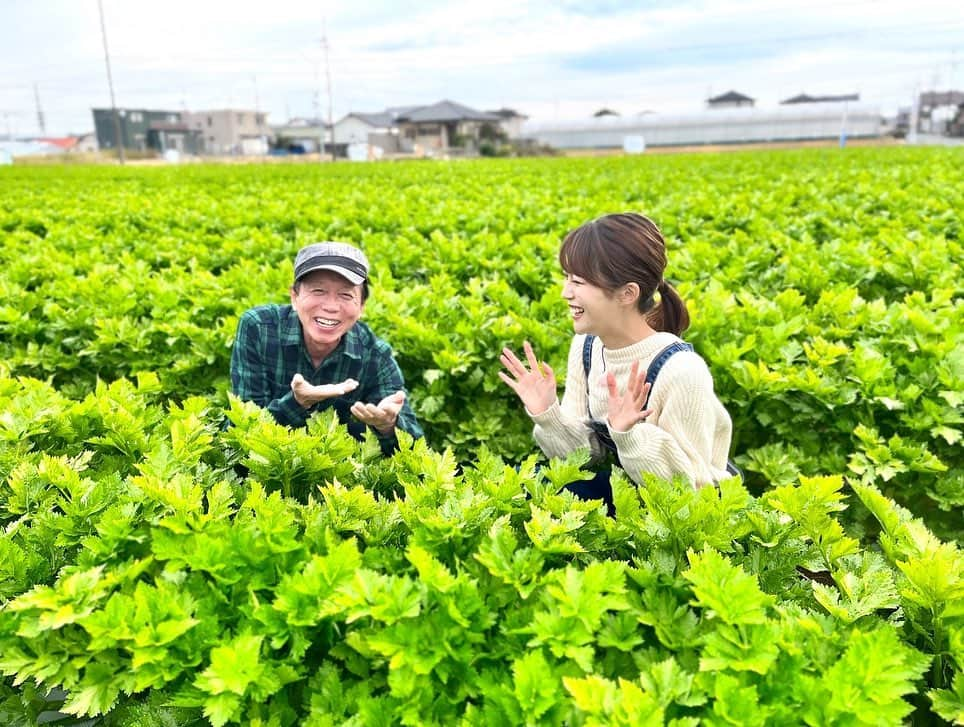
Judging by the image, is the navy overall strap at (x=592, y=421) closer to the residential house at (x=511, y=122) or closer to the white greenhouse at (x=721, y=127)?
the white greenhouse at (x=721, y=127)

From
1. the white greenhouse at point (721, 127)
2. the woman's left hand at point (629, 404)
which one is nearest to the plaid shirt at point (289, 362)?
the woman's left hand at point (629, 404)

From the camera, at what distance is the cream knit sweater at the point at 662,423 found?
110 inches

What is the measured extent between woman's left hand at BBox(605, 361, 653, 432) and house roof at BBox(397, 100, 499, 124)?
76704 mm

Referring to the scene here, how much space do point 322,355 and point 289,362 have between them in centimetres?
16

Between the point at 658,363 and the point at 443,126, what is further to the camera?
the point at 443,126

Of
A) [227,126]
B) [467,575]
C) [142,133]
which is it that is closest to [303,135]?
[227,126]

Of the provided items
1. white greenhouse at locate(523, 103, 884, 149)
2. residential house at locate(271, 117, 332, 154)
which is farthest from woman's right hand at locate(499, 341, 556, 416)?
Result: residential house at locate(271, 117, 332, 154)

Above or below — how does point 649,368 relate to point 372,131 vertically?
below

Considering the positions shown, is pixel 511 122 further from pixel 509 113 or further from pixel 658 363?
pixel 658 363

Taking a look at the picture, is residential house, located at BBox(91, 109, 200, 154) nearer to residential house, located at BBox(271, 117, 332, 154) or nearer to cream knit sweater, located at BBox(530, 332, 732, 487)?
residential house, located at BBox(271, 117, 332, 154)

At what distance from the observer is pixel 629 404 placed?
2.78 meters

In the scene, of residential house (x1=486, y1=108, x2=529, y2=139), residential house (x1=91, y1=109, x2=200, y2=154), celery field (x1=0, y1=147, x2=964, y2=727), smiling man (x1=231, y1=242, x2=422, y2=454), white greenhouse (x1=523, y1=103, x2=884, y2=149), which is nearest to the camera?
Result: celery field (x1=0, y1=147, x2=964, y2=727)

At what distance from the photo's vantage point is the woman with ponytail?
2795 millimetres

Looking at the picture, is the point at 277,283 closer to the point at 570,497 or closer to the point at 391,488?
the point at 391,488
